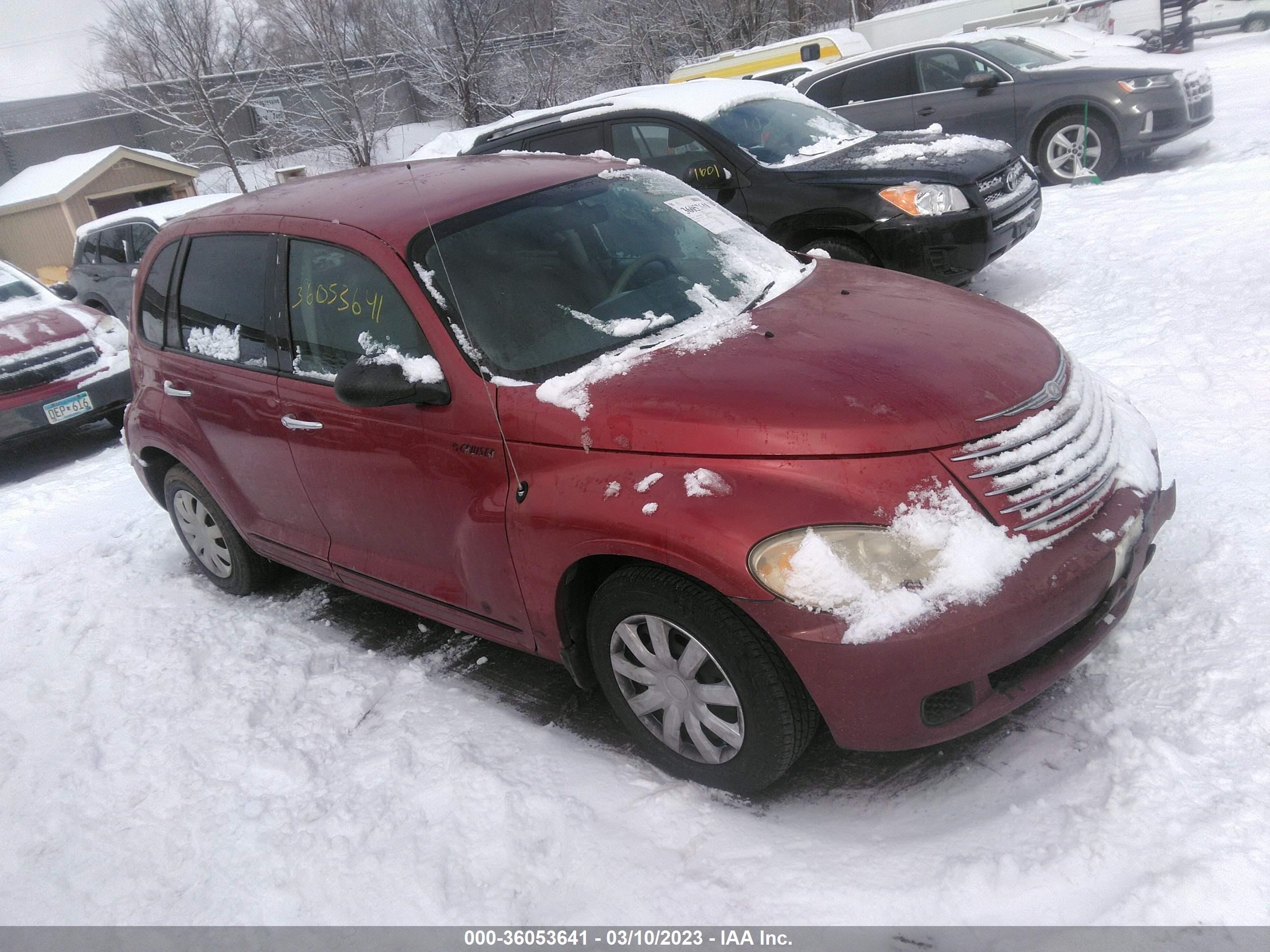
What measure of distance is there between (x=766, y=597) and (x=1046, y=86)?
28.9 ft

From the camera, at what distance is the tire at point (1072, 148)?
9.17 meters

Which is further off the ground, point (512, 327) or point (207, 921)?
point (512, 327)

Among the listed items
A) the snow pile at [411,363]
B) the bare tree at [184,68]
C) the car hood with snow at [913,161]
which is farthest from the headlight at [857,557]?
the bare tree at [184,68]

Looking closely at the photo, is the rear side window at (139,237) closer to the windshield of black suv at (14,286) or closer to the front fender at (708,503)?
the windshield of black suv at (14,286)

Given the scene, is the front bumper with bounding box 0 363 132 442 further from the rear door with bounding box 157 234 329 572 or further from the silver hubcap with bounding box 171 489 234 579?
the rear door with bounding box 157 234 329 572

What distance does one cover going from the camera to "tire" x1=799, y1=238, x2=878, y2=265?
6.39m

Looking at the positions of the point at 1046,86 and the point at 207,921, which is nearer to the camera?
the point at 207,921

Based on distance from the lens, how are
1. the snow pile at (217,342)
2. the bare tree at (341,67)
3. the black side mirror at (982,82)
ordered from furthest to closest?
the bare tree at (341,67), the black side mirror at (982,82), the snow pile at (217,342)

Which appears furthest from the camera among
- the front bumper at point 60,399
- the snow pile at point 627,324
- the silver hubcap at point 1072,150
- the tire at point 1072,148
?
the silver hubcap at point 1072,150

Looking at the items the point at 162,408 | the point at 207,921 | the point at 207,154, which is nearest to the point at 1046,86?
the point at 162,408

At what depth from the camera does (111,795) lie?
3.31 m

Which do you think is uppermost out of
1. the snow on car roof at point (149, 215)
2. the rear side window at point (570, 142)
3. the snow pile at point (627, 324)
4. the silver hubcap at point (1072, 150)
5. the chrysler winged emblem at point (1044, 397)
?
the snow on car roof at point (149, 215)

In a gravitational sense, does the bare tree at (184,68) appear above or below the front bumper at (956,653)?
above

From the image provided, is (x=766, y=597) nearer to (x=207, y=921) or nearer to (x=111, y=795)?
(x=207, y=921)
